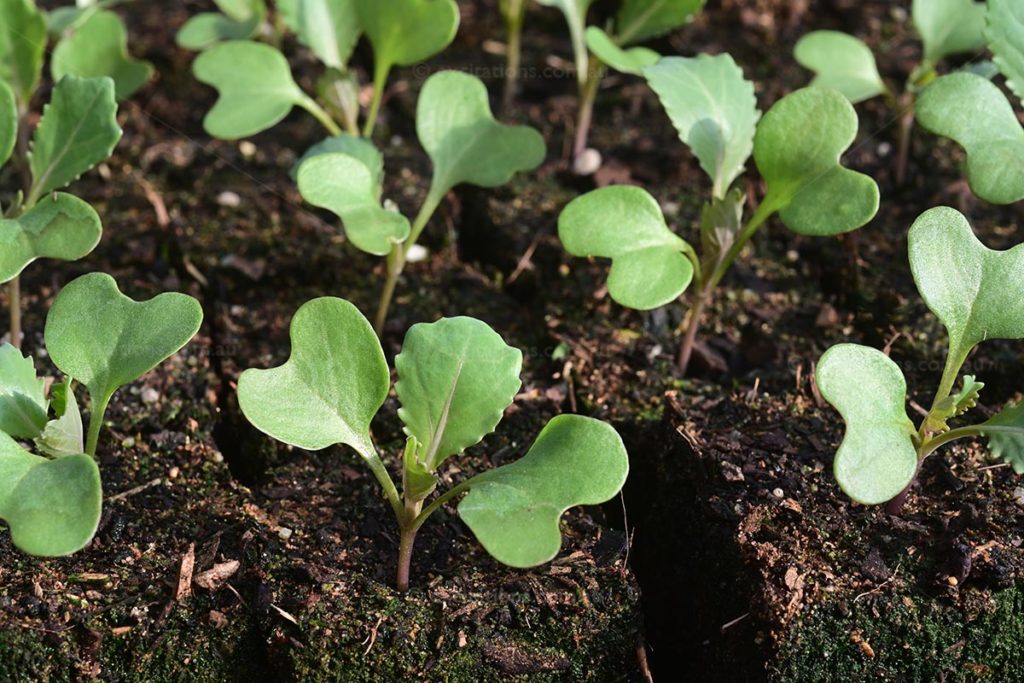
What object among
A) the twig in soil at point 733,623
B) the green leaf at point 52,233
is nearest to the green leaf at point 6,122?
the green leaf at point 52,233

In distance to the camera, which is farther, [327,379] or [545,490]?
[327,379]

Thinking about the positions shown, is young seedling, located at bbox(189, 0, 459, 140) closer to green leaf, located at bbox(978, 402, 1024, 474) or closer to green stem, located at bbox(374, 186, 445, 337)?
green stem, located at bbox(374, 186, 445, 337)

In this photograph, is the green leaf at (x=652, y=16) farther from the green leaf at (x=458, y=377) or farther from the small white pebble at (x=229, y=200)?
the green leaf at (x=458, y=377)

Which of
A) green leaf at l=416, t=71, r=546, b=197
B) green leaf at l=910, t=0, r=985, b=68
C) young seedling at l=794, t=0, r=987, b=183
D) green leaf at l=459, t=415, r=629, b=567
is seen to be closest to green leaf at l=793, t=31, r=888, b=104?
young seedling at l=794, t=0, r=987, b=183

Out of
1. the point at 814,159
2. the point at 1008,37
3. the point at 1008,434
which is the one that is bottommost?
the point at 1008,434

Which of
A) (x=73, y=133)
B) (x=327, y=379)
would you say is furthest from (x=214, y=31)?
(x=327, y=379)

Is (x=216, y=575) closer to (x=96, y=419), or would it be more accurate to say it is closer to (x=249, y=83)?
(x=96, y=419)

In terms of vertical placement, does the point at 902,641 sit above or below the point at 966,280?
below

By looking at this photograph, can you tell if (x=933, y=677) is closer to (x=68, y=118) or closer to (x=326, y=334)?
(x=326, y=334)

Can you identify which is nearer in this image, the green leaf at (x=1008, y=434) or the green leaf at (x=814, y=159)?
the green leaf at (x=1008, y=434)
